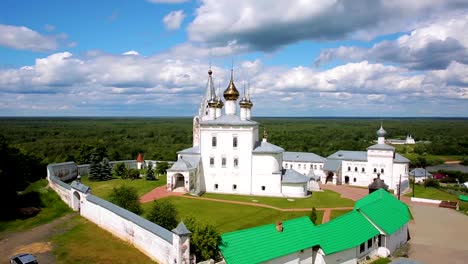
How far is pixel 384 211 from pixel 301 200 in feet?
35.2

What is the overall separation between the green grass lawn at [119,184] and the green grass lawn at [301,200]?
5.73m

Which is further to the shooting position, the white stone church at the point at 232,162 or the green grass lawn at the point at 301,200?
the white stone church at the point at 232,162

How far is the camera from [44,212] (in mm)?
24062

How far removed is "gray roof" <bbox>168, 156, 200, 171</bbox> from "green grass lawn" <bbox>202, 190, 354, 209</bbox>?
2753 mm

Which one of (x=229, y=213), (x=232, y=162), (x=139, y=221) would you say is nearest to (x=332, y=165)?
(x=232, y=162)

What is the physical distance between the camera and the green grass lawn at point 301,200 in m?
28.1

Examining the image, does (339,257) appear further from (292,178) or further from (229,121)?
(229,121)

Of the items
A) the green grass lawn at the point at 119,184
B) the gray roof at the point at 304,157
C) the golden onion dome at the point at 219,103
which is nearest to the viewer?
the green grass lawn at the point at 119,184

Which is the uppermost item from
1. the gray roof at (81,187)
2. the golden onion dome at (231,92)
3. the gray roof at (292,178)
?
the golden onion dome at (231,92)

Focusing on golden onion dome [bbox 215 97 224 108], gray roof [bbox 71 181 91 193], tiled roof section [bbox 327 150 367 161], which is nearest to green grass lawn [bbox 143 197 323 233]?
gray roof [bbox 71 181 91 193]

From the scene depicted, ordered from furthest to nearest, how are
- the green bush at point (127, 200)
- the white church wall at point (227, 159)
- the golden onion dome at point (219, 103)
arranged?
the golden onion dome at point (219, 103) < the white church wall at point (227, 159) < the green bush at point (127, 200)

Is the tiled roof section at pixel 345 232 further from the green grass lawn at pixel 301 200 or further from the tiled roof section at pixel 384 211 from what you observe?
the green grass lawn at pixel 301 200

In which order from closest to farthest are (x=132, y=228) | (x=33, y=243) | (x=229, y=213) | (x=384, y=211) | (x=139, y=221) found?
1. (x=139, y=221)
2. (x=132, y=228)
3. (x=33, y=243)
4. (x=384, y=211)
5. (x=229, y=213)

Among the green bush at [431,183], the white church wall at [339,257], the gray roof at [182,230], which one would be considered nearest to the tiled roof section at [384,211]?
the white church wall at [339,257]
